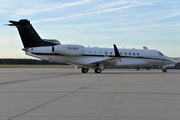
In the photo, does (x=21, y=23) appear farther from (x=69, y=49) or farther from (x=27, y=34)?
(x=69, y=49)

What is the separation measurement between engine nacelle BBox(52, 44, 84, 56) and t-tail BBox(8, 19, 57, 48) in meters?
1.87

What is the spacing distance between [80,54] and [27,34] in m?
Answer: 6.38

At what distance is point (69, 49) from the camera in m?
29.8

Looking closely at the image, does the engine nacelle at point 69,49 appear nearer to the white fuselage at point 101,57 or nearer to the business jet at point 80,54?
the business jet at point 80,54

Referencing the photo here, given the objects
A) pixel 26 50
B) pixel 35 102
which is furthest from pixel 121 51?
pixel 35 102


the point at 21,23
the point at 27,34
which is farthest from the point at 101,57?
the point at 21,23

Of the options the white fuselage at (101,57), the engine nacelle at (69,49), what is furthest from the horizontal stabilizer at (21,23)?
the engine nacelle at (69,49)

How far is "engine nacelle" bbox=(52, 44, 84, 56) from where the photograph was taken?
29.1 meters

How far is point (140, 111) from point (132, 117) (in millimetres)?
808

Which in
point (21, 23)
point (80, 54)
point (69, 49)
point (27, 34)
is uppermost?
point (21, 23)

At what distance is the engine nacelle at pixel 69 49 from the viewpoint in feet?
95.5

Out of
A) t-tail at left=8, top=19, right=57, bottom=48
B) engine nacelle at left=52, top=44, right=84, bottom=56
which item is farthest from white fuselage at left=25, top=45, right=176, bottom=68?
t-tail at left=8, top=19, right=57, bottom=48

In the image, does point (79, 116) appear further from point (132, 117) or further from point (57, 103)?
point (57, 103)

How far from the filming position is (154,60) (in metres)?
36.9
